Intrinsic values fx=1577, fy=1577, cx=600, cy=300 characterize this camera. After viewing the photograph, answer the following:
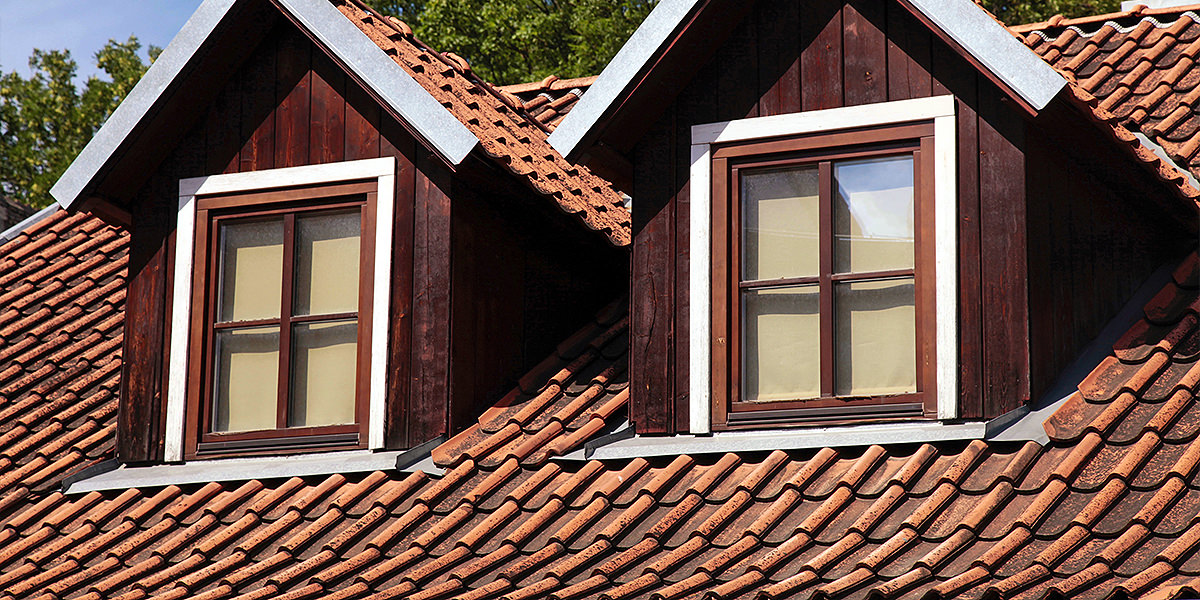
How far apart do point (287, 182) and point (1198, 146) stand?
4.48 metres

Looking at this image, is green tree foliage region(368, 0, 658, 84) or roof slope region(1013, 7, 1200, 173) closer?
roof slope region(1013, 7, 1200, 173)

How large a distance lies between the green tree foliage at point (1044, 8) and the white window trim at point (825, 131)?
14197 mm

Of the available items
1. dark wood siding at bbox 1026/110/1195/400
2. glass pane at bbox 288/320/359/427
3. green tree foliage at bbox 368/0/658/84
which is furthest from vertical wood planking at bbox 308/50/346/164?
green tree foliage at bbox 368/0/658/84

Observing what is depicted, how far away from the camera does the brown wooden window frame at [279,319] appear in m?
7.55

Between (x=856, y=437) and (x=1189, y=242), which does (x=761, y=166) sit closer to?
(x=856, y=437)

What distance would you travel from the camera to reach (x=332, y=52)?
7.85 metres

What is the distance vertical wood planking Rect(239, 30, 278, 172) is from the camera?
804cm

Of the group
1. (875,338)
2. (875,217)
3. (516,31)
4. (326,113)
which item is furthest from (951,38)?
(516,31)

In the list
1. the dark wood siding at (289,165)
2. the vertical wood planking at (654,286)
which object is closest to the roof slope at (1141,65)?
the vertical wood planking at (654,286)

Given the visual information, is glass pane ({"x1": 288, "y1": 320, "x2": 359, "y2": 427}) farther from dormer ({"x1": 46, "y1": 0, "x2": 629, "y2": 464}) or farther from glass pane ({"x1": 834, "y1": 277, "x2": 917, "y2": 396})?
glass pane ({"x1": 834, "y1": 277, "x2": 917, "y2": 396})

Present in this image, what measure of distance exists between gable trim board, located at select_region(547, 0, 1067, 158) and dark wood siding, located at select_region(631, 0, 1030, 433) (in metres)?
0.20

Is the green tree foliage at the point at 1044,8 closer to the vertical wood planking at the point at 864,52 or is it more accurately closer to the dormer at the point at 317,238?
the vertical wood planking at the point at 864,52

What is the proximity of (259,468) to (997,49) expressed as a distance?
12.8ft

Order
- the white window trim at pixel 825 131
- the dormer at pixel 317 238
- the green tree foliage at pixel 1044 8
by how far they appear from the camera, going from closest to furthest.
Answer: the white window trim at pixel 825 131 < the dormer at pixel 317 238 < the green tree foliage at pixel 1044 8
